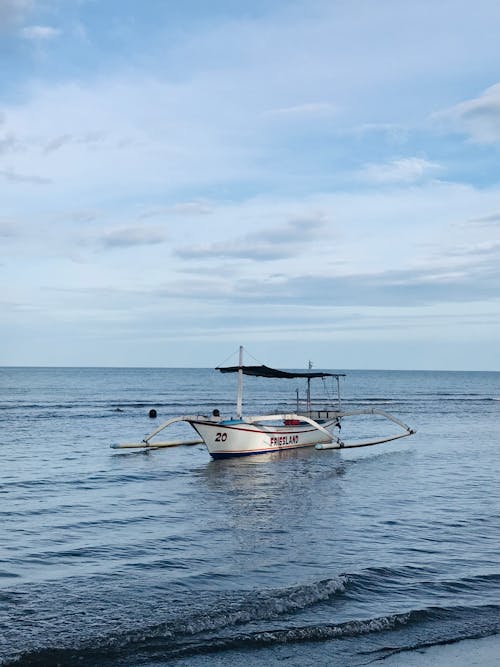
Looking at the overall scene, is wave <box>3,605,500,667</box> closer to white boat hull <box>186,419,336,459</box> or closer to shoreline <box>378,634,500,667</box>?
shoreline <box>378,634,500,667</box>

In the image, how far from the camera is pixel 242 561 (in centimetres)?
1584

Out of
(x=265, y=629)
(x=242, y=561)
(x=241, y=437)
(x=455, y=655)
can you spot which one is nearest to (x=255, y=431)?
(x=241, y=437)

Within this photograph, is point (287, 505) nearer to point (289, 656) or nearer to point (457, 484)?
point (457, 484)

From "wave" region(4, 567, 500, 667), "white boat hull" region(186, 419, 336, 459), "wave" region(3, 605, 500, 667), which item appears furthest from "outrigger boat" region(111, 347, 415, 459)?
"wave" region(3, 605, 500, 667)

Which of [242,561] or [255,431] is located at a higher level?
[255,431]

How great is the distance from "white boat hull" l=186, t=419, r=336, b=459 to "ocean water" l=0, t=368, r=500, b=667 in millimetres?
1213

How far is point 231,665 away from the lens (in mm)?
10172

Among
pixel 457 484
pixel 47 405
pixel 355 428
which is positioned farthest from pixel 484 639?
pixel 47 405

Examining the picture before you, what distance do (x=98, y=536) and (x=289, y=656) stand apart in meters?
8.68

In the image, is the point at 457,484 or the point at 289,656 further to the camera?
the point at 457,484

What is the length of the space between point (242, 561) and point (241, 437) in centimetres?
1873

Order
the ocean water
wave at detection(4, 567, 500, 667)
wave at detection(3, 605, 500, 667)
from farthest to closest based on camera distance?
the ocean water < wave at detection(4, 567, 500, 667) < wave at detection(3, 605, 500, 667)

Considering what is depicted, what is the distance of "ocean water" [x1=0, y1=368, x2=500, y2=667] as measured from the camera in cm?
1111

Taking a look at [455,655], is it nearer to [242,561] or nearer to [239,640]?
[239,640]
